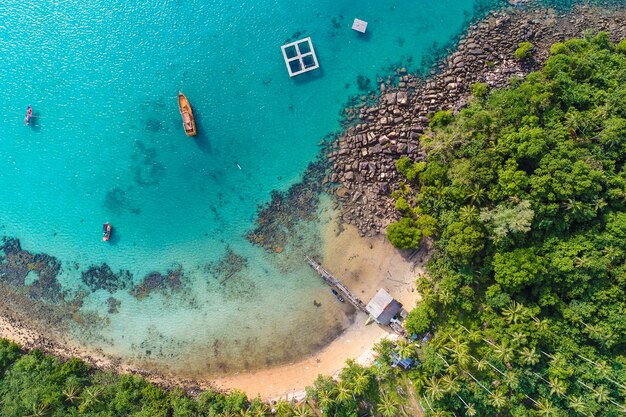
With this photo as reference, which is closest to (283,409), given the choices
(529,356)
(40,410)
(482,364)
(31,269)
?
(482,364)

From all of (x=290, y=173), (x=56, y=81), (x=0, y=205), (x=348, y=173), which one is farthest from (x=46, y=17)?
(x=348, y=173)

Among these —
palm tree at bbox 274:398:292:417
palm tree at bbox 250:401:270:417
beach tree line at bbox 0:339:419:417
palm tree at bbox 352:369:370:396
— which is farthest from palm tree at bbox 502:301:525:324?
palm tree at bbox 250:401:270:417

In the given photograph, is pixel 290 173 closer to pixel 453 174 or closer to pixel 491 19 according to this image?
pixel 453 174

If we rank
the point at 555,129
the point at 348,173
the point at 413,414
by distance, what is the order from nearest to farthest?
the point at 555,129 < the point at 413,414 < the point at 348,173

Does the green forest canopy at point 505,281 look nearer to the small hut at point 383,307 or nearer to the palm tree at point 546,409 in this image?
the palm tree at point 546,409

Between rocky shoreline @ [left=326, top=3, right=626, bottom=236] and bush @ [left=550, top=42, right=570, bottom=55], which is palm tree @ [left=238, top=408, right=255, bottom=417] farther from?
bush @ [left=550, top=42, right=570, bottom=55]

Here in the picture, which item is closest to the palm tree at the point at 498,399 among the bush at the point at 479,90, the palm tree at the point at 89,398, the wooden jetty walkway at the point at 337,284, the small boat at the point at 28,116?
the wooden jetty walkway at the point at 337,284
